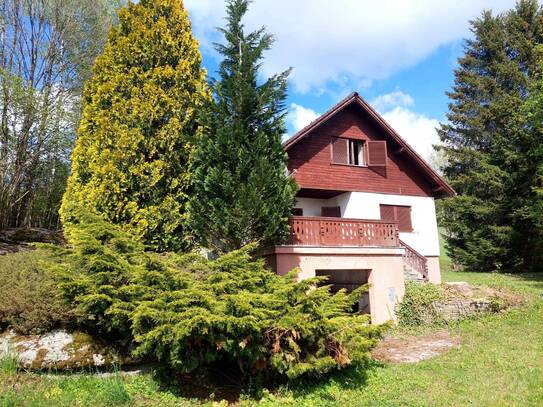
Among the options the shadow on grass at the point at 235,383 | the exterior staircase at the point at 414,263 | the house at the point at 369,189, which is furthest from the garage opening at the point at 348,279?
the shadow on grass at the point at 235,383

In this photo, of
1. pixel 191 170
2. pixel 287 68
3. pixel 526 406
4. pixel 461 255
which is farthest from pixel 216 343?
pixel 461 255

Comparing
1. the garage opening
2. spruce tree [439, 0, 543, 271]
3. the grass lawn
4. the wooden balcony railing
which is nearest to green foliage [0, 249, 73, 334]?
the grass lawn

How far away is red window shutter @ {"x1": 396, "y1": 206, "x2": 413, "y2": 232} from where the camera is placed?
18.2 metres

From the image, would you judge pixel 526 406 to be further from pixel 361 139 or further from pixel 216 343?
pixel 361 139

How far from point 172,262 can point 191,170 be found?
158 inches

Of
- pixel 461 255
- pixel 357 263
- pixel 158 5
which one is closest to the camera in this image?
pixel 158 5

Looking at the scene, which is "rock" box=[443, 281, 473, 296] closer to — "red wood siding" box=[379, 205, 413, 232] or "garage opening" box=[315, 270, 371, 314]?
"garage opening" box=[315, 270, 371, 314]

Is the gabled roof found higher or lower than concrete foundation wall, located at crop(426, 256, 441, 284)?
higher

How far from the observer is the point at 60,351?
21.5ft

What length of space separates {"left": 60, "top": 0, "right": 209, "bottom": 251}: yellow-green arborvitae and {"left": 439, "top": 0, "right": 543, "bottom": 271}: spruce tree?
20548mm

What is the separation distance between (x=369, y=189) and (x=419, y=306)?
655 cm

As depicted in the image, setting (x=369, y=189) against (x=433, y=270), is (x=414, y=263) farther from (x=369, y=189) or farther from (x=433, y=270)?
(x=369, y=189)

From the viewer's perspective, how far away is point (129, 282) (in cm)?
668

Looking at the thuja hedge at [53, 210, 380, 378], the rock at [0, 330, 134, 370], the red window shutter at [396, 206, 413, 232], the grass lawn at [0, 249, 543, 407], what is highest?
the red window shutter at [396, 206, 413, 232]
